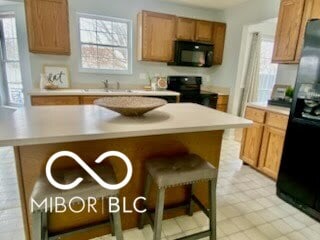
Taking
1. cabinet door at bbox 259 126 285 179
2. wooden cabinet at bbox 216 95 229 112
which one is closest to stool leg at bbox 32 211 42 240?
cabinet door at bbox 259 126 285 179

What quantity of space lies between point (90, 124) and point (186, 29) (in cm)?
321

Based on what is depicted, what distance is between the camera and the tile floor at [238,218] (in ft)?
5.75

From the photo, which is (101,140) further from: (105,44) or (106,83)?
(105,44)

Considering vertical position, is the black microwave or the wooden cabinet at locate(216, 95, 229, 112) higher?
the black microwave

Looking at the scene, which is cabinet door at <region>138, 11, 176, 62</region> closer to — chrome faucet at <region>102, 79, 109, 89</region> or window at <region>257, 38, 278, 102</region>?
chrome faucet at <region>102, 79, 109, 89</region>

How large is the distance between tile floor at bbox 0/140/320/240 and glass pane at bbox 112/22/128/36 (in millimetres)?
2764

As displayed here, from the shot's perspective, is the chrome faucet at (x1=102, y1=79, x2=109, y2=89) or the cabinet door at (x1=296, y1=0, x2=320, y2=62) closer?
the cabinet door at (x1=296, y1=0, x2=320, y2=62)

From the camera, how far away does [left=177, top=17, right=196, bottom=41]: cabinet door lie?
3838mm

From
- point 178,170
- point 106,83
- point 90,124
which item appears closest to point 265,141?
point 178,170

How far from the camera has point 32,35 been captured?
10.0 ft

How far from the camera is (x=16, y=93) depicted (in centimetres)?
383

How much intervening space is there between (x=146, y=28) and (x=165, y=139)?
2.59m

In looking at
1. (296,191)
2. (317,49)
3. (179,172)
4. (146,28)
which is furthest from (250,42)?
(179,172)

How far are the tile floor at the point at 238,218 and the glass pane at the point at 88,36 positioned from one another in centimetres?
233
